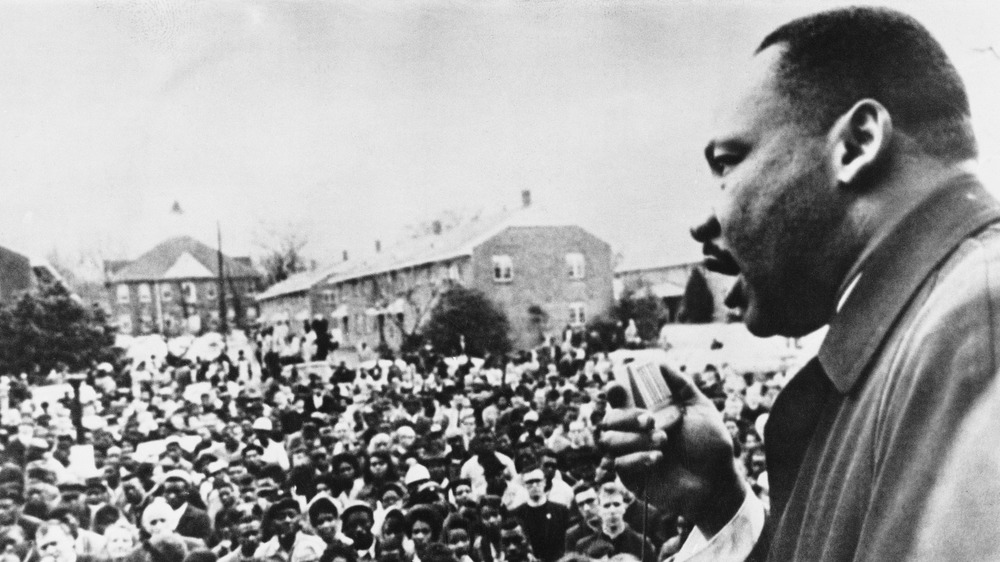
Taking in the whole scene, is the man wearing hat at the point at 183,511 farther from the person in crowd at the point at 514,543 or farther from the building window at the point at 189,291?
the person in crowd at the point at 514,543

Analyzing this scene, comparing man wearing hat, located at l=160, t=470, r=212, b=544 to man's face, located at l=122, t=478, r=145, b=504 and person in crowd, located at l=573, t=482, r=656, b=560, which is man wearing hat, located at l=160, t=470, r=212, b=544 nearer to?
man's face, located at l=122, t=478, r=145, b=504

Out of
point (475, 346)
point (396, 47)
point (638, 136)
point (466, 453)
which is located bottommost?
point (466, 453)

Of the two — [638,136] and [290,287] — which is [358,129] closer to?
[290,287]

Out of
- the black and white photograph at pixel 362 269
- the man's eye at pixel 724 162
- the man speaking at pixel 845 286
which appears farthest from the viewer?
the black and white photograph at pixel 362 269

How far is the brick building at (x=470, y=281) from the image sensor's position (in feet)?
9.00

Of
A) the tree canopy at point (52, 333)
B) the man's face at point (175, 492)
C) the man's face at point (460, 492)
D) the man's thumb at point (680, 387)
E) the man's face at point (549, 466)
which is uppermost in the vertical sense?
the tree canopy at point (52, 333)

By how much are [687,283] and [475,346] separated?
77cm

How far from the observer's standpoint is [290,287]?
2.76 meters

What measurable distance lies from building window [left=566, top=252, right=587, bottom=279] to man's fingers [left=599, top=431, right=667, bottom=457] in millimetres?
823

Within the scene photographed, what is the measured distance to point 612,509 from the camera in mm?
2738

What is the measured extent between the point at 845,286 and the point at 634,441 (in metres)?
0.65

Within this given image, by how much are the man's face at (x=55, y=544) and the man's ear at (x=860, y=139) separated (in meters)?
2.65

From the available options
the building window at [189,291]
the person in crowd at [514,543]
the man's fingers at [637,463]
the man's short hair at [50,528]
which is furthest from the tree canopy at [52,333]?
the man's fingers at [637,463]

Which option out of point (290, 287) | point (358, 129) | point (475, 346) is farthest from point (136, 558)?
point (358, 129)
